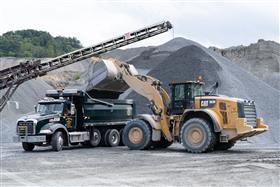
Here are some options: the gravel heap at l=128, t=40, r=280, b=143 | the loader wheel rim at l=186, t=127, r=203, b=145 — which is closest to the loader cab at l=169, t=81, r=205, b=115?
the loader wheel rim at l=186, t=127, r=203, b=145

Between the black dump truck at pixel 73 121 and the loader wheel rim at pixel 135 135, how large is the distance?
234cm

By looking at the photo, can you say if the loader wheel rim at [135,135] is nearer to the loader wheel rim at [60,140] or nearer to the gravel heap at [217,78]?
the loader wheel rim at [60,140]

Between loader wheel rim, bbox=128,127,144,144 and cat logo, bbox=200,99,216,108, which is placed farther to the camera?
loader wheel rim, bbox=128,127,144,144

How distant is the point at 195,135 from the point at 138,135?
2.34m

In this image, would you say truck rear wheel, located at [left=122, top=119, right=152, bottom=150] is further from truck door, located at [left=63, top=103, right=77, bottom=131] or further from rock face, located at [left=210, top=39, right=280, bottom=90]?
rock face, located at [left=210, top=39, right=280, bottom=90]

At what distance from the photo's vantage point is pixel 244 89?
2684 cm

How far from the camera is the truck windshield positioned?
1778 centimetres

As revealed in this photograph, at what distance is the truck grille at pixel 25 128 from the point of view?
1673 cm

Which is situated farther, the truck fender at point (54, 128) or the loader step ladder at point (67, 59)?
the loader step ladder at point (67, 59)

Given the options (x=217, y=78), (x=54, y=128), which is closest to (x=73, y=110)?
(x=54, y=128)

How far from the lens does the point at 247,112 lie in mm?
15852

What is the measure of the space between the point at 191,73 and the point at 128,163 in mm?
14809

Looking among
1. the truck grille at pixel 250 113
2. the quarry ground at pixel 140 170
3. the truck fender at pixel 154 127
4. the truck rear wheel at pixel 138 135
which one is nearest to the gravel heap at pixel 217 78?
the truck rear wheel at pixel 138 135

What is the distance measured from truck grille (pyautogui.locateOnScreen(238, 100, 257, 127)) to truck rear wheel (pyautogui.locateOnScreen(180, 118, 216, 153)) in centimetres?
116
